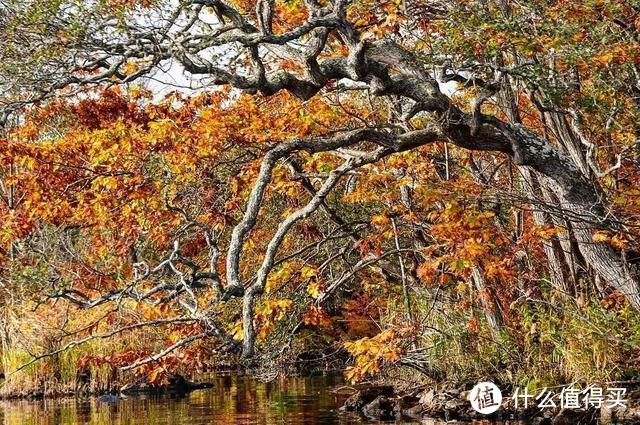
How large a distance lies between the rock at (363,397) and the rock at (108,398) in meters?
5.51

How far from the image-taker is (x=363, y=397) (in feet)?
48.8

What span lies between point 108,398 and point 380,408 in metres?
6.65

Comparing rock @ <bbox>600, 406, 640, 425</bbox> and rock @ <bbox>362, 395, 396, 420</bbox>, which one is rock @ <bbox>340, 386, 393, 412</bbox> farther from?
rock @ <bbox>600, 406, 640, 425</bbox>

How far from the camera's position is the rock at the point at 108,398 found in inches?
702

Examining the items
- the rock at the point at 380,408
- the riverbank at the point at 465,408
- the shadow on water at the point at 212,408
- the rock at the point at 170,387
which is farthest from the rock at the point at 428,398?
the rock at the point at 170,387

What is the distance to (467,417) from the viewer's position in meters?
13.0

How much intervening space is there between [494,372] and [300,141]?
6185 mm

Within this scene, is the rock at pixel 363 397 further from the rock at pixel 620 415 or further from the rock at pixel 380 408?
the rock at pixel 620 415

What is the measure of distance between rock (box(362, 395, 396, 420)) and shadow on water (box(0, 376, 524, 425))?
371 mm

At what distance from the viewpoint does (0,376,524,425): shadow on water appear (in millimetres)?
13836

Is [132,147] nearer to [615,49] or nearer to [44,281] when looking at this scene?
[44,281]

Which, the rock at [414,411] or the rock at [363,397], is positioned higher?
the rock at [363,397]

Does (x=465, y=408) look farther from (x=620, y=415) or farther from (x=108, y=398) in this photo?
(x=108, y=398)

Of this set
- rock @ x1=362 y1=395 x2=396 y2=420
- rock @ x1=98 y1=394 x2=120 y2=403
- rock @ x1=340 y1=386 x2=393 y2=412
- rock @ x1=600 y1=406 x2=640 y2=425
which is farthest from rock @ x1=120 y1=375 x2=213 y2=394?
rock @ x1=600 y1=406 x2=640 y2=425
